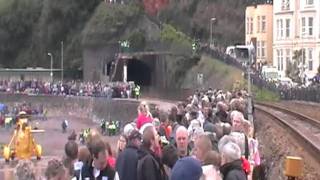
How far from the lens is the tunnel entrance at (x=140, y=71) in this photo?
299ft

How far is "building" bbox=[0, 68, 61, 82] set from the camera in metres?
99.0

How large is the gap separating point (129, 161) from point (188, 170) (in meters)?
1.72

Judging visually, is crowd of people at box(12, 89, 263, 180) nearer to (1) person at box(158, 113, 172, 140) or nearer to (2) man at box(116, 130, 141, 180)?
(2) man at box(116, 130, 141, 180)

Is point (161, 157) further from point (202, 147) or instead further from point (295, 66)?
point (295, 66)

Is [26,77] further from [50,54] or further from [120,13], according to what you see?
[120,13]

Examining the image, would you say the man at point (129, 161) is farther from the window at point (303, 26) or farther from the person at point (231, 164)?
the window at point (303, 26)

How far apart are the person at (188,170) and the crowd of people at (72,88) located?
6383 cm

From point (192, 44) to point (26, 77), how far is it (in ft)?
90.7

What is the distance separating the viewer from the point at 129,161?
11047 mm

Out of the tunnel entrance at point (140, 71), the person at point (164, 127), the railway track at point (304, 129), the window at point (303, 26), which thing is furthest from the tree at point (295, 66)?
the person at point (164, 127)

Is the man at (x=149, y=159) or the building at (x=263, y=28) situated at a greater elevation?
the building at (x=263, y=28)

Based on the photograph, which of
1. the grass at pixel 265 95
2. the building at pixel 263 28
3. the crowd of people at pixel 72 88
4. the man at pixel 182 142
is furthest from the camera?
the building at pixel 263 28

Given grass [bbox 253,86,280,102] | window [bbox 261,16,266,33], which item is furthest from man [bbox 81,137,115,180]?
window [bbox 261,16,266,33]

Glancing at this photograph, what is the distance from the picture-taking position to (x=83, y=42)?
95.6 metres
